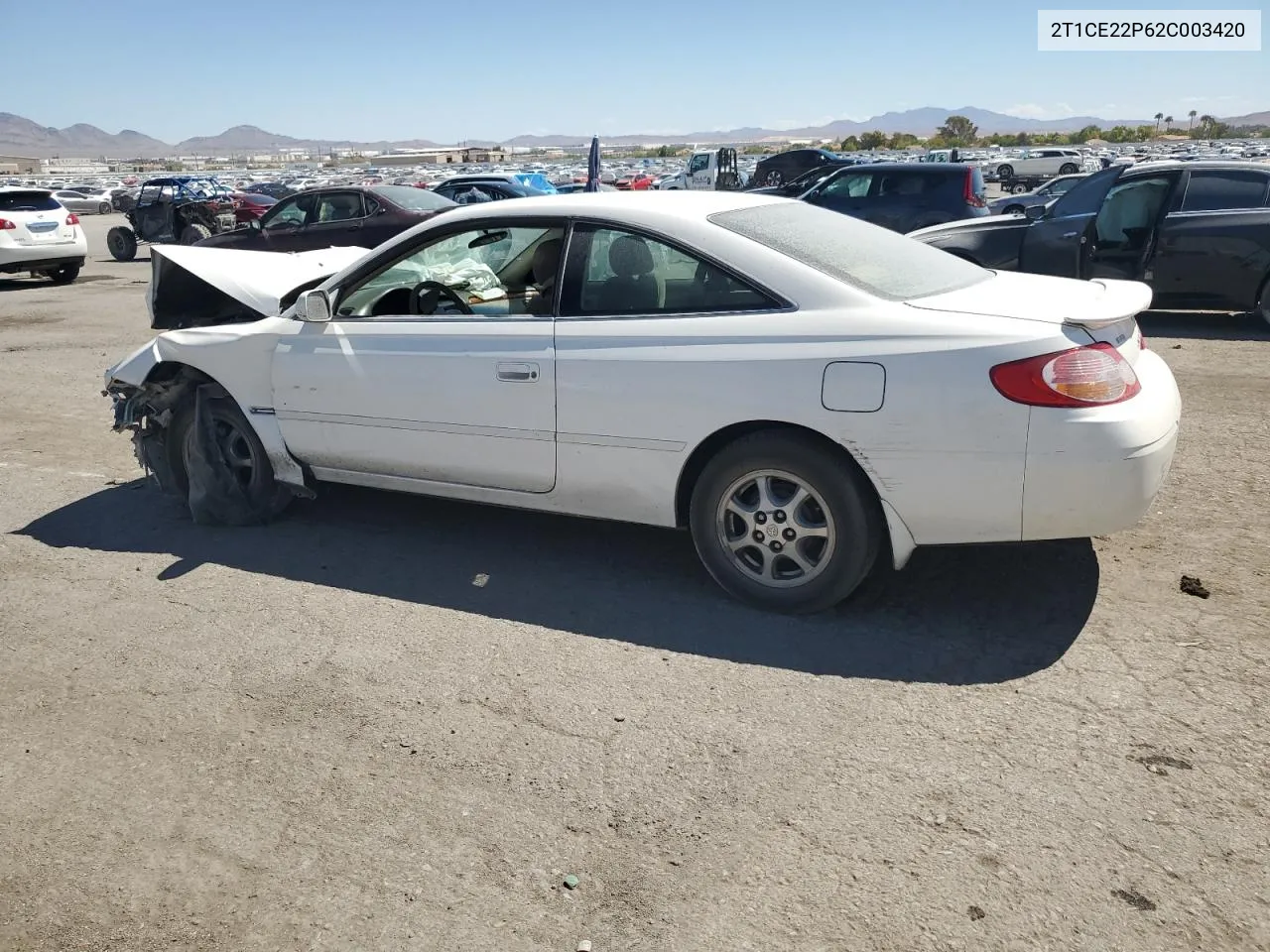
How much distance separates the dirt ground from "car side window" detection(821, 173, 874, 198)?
37.3 ft

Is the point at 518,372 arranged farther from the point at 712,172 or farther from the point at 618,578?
the point at 712,172

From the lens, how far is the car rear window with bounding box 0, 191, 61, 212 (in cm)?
1723

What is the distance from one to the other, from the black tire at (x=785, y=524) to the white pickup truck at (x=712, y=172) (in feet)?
95.5

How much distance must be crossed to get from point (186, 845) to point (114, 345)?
9.62 metres

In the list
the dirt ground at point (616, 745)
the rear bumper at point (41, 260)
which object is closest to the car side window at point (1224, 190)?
the dirt ground at point (616, 745)

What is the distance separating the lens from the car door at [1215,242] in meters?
9.93

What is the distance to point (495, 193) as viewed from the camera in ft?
73.3

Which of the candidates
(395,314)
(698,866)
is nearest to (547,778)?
(698,866)

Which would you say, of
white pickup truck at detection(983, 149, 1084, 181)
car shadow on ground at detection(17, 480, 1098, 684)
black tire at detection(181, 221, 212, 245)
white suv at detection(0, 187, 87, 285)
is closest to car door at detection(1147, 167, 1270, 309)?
car shadow on ground at detection(17, 480, 1098, 684)

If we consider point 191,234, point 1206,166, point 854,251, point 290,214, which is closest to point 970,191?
point 1206,166

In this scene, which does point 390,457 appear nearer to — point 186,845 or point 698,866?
point 186,845

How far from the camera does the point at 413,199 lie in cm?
1638

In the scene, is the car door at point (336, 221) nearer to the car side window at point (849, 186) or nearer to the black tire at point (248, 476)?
the car side window at point (849, 186)

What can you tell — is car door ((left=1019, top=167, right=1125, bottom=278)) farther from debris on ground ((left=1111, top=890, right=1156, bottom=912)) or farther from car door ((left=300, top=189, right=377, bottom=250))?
car door ((left=300, top=189, right=377, bottom=250))
